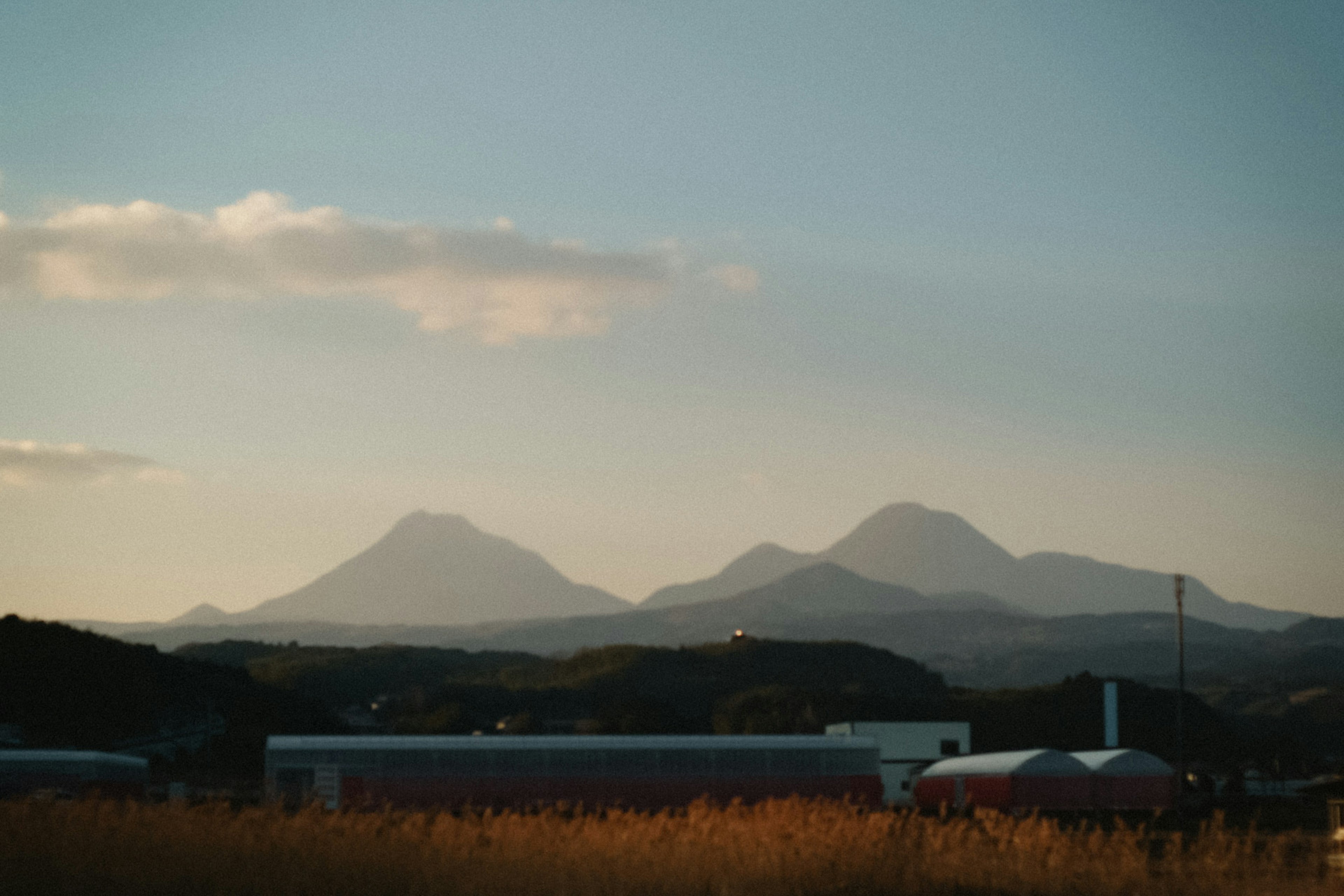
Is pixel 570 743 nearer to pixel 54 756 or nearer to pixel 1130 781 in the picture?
pixel 54 756

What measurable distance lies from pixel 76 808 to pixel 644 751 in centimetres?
5668

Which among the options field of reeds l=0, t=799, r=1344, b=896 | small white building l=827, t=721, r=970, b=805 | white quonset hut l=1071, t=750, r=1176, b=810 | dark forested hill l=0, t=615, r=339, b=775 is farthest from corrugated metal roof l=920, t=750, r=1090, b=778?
field of reeds l=0, t=799, r=1344, b=896

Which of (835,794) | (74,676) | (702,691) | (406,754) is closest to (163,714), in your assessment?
(74,676)

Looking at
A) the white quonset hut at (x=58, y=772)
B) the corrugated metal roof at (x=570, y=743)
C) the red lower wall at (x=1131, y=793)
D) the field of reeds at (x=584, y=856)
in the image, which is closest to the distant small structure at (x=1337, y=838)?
the field of reeds at (x=584, y=856)

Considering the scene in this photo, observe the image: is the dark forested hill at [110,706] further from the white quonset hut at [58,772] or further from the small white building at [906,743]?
the small white building at [906,743]

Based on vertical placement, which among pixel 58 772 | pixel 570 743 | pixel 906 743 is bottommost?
pixel 906 743

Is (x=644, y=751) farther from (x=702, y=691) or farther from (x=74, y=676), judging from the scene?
(x=702, y=691)

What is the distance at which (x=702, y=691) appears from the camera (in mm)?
193000

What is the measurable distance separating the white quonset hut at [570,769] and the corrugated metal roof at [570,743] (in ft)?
0.22

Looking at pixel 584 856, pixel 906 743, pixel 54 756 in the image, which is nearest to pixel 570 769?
pixel 54 756

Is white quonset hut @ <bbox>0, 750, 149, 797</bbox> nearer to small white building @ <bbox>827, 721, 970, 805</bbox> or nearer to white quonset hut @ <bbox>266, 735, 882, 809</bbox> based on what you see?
white quonset hut @ <bbox>266, 735, 882, 809</bbox>

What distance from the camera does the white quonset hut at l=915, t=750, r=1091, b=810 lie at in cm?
7462

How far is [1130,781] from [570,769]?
31.5m

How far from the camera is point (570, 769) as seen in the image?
7100 cm
